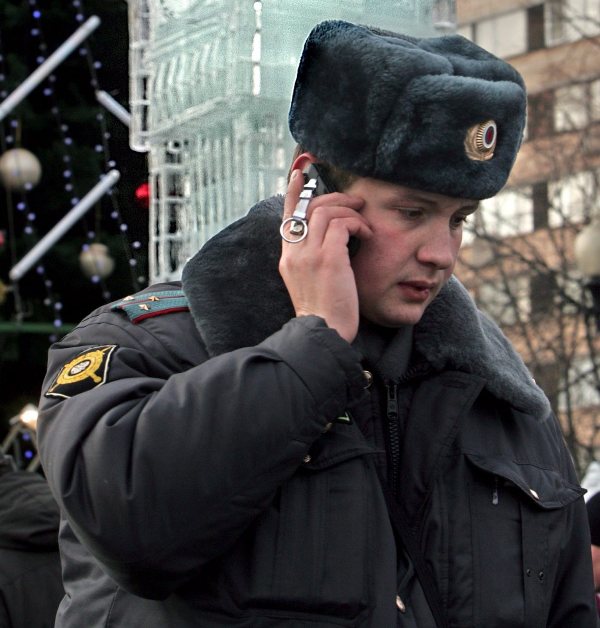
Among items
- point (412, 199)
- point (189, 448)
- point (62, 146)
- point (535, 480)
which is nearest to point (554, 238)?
point (62, 146)


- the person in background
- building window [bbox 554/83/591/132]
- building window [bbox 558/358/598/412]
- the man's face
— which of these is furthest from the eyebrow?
building window [bbox 554/83/591/132]

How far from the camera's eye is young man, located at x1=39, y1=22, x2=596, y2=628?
7.68 ft

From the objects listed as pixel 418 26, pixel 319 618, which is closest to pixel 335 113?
pixel 319 618

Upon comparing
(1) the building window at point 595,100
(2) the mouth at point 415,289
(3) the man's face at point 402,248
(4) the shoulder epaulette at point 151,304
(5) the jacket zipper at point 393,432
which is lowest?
(1) the building window at point 595,100

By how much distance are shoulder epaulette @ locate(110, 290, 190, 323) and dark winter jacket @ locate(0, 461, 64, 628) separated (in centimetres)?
249

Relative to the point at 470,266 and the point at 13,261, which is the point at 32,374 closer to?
the point at 13,261

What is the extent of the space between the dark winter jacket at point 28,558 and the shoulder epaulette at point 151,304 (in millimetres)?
2490

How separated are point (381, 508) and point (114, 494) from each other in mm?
515

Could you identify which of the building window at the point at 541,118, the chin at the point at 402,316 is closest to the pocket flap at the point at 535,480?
the chin at the point at 402,316

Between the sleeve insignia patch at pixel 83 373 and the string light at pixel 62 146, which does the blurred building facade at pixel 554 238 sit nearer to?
the string light at pixel 62 146

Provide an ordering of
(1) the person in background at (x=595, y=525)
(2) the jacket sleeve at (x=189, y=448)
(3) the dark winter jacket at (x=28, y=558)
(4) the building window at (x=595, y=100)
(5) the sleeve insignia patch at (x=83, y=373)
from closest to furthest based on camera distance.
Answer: (2) the jacket sleeve at (x=189, y=448) < (5) the sleeve insignia patch at (x=83, y=373) < (3) the dark winter jacket at (x=28, y=558) < (1) the person in background at (x=595, y=525) < (4) the building window at (x=595, y=100)

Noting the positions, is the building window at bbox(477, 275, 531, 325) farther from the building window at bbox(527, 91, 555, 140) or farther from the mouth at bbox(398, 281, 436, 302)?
the mouth at bbox(398, 281, 436, 302)

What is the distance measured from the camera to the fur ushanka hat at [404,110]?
2.59 m

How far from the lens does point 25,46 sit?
1234 centimetres
